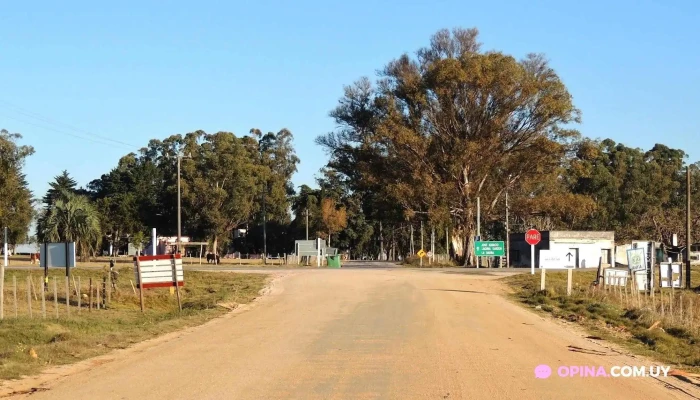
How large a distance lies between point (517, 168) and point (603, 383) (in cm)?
5711

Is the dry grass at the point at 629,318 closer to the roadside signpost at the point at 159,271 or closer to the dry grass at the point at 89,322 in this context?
the dry grass at the point at 89,322

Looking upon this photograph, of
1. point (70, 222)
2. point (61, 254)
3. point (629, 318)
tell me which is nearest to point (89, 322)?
point (61, 254)

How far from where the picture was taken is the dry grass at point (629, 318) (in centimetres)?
1605

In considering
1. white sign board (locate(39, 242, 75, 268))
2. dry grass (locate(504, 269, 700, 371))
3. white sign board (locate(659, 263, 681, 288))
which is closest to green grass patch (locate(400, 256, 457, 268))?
white sign board (locate(659, 263, 681, 288))

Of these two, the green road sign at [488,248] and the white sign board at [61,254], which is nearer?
the white sign board at [61,254]

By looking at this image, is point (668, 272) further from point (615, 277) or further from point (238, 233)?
point (238, 233)

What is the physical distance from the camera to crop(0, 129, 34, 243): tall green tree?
64.1 meters

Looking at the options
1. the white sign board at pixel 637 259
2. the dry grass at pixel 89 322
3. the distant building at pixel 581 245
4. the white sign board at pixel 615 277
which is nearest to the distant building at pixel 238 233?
the distant building at pixel 581 245

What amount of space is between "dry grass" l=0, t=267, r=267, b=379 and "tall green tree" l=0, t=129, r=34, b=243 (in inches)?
1229

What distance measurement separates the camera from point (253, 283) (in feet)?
119

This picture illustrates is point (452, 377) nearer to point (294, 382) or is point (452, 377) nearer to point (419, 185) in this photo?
point (294, 382)

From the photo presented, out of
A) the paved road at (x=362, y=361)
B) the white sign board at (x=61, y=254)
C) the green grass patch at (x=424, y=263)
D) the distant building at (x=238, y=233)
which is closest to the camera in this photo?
the paved road at (x=362, y=361)

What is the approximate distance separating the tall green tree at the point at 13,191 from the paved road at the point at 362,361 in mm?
49114

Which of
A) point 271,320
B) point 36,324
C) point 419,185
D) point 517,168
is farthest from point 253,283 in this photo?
point 517,168
